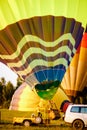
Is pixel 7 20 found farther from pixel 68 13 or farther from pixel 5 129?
pixel 5 129

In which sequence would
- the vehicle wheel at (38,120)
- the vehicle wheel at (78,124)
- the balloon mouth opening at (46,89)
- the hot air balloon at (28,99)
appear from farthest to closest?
the hot air balloon at (28,99) < the vehicle wheel at (78,124) < the vehicle wheel at (38,120) < the balloon mouth opening at (46,89)

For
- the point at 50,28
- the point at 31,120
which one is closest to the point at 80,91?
the point at 31,120

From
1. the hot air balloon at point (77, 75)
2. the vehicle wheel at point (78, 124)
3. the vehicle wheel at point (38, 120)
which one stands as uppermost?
the hot air balloon at point (77, 75)

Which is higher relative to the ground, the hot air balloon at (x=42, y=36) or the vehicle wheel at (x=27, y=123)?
the hot air balloon at (x=42, y=36)

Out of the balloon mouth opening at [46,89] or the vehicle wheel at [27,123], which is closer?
the balloon mouth opening at [46,89]

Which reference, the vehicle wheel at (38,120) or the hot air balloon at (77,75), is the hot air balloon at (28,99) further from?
the vehicle wheel at (38,120)

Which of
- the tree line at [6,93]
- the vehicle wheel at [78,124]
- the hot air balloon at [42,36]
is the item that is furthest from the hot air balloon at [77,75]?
the tree line at [6,93]

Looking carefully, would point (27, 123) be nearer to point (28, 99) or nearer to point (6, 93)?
point (28, 99)

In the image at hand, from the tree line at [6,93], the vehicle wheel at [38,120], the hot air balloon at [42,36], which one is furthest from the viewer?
the tree line at [6,93]
